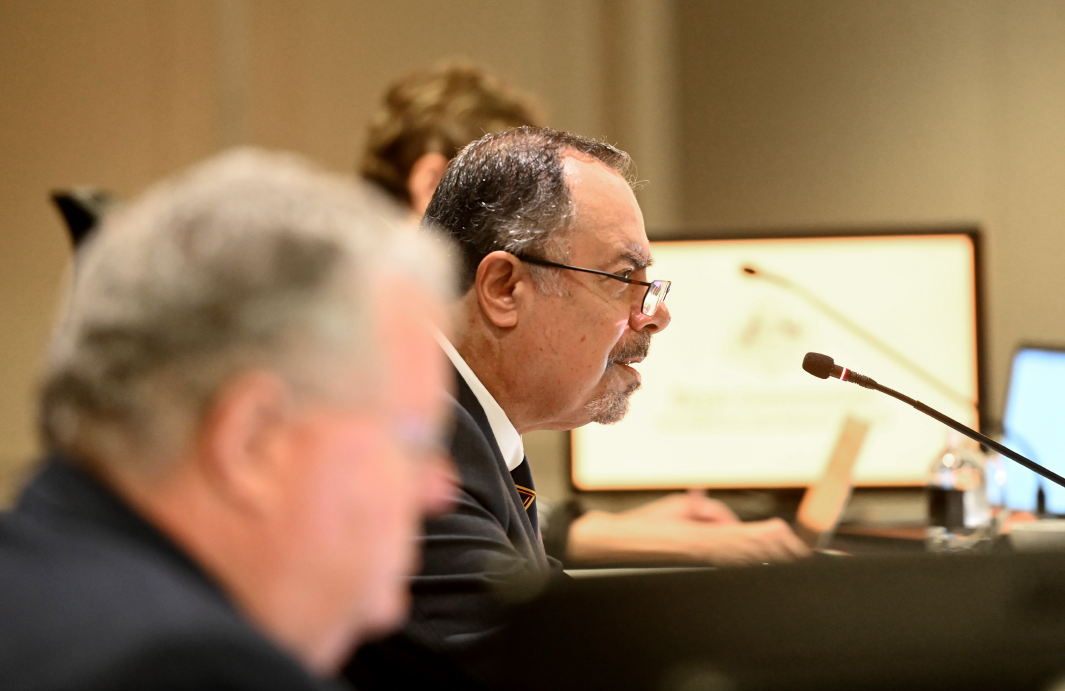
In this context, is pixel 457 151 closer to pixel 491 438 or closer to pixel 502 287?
pixel 502 287

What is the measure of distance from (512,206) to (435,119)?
1.04 metres

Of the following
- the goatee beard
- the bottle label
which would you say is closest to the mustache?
the goatee beard

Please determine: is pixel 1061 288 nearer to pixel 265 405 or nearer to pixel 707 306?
pixel 707 306

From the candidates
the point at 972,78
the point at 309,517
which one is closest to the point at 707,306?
the point at 972,78

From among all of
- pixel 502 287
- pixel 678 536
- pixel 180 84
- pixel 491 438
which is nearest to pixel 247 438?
pixel 491 438

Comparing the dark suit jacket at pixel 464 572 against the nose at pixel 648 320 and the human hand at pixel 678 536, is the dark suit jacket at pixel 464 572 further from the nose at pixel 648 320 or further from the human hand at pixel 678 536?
the human hand at pixel 678 536

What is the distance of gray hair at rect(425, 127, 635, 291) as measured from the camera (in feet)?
4.50

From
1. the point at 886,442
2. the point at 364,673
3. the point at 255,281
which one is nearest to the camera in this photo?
the point at 255,281

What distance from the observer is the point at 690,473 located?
102 inches

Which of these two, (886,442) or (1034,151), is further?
(1034,151)

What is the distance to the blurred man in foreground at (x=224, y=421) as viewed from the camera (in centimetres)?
51

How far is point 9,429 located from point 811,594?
3.50 meters

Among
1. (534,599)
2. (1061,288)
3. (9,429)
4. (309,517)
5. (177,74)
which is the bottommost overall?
(9,429)

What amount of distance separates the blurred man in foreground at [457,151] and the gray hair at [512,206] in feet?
2.40
